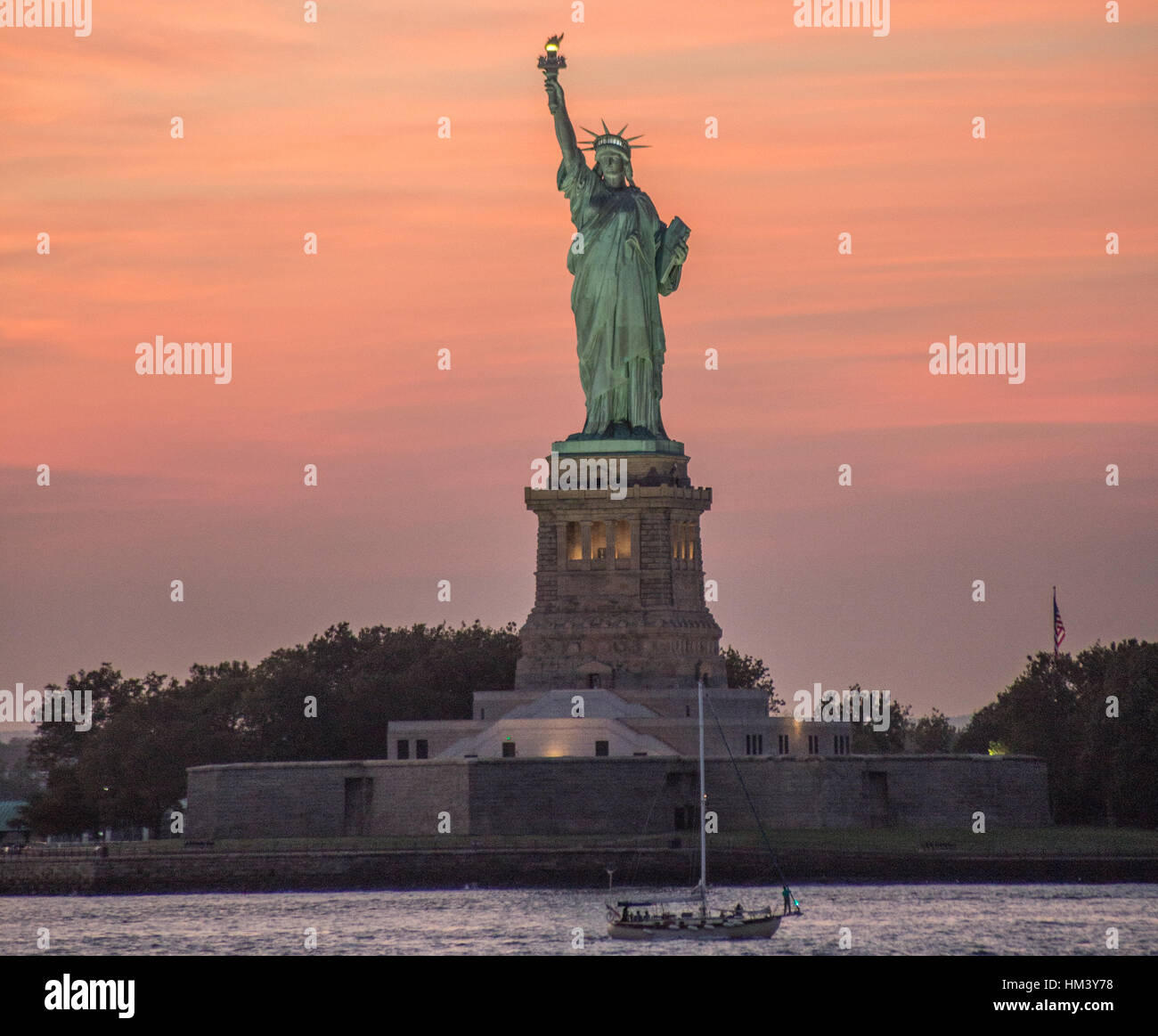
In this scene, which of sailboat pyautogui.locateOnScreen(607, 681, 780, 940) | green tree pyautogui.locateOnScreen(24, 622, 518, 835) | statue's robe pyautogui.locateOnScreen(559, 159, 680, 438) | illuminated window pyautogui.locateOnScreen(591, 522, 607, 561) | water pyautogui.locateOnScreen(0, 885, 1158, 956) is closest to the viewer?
water pyautogui.locateOnScreen(0, 885, 1158, 956)

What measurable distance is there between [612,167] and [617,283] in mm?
4449

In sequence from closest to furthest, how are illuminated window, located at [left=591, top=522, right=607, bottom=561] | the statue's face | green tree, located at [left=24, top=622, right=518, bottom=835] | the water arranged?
the water
the statue's face
illuminated window, located at [left=591, top=522, right=607, bottom=561]
green tree, located at [left=24, top=622, right=518, bottom=835]

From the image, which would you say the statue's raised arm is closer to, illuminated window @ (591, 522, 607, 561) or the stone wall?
illuminated window @ (591, 522, 607, 561)

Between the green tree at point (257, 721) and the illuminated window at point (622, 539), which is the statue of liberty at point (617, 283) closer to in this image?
the illuminated window at point (622, 539)

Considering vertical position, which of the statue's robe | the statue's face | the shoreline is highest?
the statue's face

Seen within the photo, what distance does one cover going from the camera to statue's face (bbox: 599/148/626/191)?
10512 centimetres

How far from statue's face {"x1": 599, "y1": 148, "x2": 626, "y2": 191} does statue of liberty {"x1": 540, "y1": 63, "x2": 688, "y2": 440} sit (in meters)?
0.03

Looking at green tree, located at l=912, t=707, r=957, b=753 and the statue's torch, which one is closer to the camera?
the statue's torch

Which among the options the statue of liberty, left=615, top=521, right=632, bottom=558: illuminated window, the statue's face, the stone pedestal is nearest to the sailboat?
the stone pedestal

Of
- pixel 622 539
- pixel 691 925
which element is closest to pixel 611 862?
pixel 622 539

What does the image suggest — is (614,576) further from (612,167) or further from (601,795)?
(612,167)
